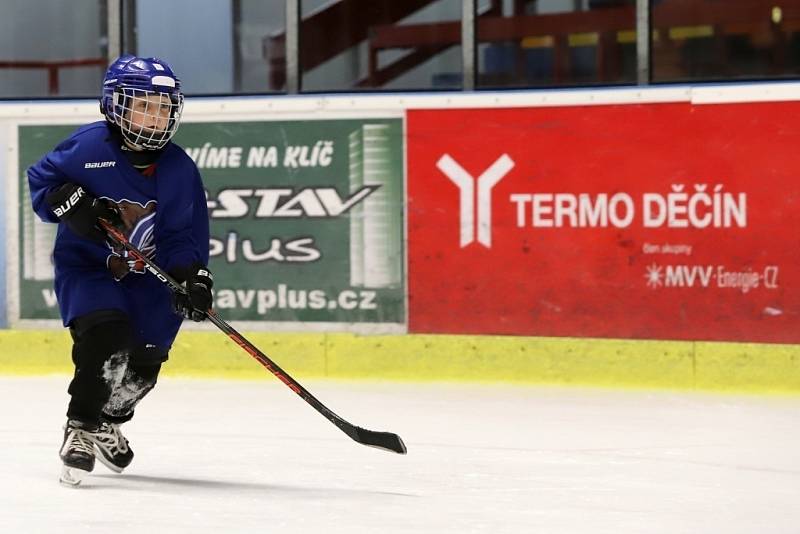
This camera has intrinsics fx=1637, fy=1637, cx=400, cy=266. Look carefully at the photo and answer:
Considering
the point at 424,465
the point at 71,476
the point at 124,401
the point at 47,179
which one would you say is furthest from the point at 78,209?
the point at 424,465

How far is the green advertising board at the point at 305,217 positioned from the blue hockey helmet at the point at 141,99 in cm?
297

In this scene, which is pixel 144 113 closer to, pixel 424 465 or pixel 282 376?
pixel 282 376

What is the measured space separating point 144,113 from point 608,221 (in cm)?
308

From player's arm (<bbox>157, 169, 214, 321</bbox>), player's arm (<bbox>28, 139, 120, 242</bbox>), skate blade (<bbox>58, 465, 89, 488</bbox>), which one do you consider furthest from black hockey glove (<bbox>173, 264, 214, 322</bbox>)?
skate blade (<bbox>58, 465, 89, 488</bbox>)

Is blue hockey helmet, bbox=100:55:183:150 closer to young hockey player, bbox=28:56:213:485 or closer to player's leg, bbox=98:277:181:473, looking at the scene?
young hockey player, bbox=28:56:213:485

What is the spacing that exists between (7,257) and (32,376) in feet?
2.42

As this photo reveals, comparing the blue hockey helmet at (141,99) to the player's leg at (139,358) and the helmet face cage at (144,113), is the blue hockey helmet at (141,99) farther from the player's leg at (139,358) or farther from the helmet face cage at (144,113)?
the player's leg at (139,358)

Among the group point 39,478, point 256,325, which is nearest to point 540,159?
point 256,325

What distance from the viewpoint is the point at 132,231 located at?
436 centimetres

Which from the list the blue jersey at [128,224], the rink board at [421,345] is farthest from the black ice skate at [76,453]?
the rink board at [421,345]

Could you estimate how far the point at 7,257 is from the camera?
7598 millimetres

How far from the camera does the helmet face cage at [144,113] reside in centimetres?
422

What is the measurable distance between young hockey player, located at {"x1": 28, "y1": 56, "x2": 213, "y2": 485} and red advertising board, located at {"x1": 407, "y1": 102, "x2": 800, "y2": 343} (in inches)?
109

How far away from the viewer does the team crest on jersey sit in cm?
432
